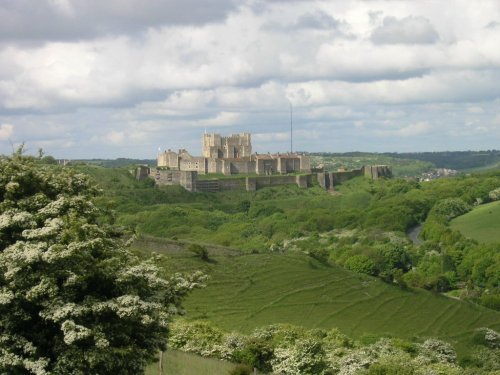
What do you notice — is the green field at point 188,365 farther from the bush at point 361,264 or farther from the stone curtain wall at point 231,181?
the stone curtain wall at point 231,181

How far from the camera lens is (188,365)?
30.1 meters

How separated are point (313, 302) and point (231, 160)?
109 m

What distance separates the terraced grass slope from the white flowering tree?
32.3 m

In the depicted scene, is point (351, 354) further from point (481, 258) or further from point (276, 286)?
point (481, 258)

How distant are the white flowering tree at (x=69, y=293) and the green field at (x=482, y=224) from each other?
102m

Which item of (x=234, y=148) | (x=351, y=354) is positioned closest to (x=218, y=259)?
(x=351, y=354)

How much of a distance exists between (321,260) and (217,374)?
53203mm

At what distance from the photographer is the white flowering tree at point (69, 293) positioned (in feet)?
54.6

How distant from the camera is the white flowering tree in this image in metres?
16.6

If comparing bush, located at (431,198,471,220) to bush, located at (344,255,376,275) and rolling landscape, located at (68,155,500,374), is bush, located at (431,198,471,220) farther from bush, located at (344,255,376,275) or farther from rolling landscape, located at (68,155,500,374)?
bush, located at (344,255,376,275)

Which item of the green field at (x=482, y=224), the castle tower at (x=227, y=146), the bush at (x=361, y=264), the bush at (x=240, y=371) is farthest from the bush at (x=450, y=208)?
the bush at (x=240, y=371)

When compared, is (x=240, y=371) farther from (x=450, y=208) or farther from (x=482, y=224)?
(x=450, y=208)

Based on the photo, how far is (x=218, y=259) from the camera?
7269cm

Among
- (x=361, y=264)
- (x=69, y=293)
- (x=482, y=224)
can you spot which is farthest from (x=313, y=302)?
(x=482, y=224)
